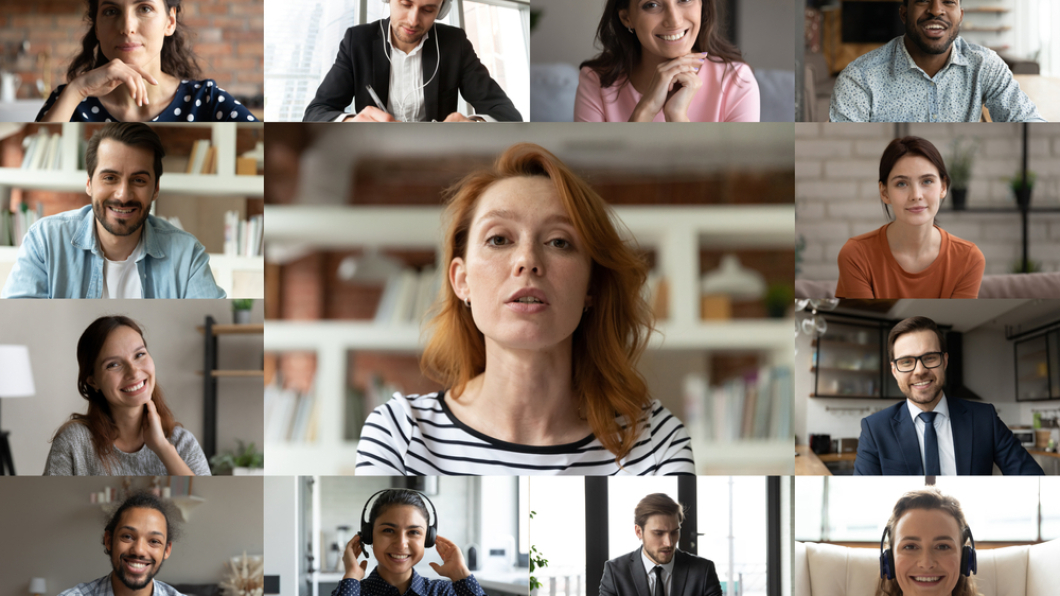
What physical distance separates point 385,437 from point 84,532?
3.31ft

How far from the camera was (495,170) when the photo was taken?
2.28 m

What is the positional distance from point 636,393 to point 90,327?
66.4 inches

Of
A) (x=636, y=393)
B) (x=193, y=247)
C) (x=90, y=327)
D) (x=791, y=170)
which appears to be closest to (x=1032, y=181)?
(x=791, y=170)

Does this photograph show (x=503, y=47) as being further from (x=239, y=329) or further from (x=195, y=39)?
(x=239, y=329)

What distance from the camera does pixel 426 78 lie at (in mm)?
2320

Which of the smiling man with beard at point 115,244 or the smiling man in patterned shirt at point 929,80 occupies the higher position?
the smiling man in patterned shirt at point 929,80

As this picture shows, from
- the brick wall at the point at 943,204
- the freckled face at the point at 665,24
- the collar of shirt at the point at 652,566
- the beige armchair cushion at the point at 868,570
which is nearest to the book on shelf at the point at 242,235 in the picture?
the freckled face at the point at 665,24

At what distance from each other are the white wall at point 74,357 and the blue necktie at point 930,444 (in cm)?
205

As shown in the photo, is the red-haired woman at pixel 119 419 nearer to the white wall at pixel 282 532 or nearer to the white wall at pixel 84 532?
the white wall at pixel 84 532

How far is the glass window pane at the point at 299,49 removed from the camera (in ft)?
7.59

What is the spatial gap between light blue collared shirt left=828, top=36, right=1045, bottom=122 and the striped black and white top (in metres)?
1.13

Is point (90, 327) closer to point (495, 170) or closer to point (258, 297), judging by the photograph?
point (258, 297)

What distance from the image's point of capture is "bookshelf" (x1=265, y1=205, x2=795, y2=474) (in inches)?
89.5

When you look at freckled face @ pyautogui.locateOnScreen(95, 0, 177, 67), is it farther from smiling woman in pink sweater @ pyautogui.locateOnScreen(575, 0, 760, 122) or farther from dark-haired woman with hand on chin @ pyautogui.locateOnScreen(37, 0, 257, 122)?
smiling woman in pink sweater @ pyautogui.locateOnScreen(575, 0, 760, 122)
